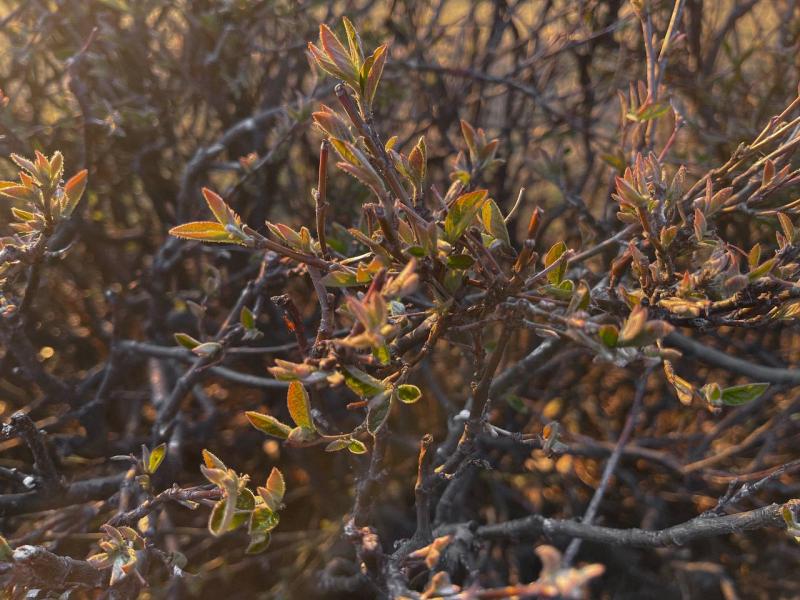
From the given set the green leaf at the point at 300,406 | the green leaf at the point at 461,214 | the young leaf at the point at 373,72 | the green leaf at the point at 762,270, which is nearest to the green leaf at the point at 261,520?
the green leaf at the point at 300,406

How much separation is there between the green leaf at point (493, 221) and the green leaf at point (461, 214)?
0.28 ft

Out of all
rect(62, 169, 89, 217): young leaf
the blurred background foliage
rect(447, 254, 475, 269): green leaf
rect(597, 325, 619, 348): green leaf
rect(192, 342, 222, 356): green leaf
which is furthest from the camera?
the blurred background foliage

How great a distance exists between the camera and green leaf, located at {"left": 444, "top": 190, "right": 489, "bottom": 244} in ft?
2.39

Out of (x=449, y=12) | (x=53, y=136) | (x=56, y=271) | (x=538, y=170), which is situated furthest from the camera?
(x=449, y=12)

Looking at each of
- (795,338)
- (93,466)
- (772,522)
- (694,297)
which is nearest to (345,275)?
(694,297)

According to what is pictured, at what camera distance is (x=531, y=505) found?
1982 millimetres

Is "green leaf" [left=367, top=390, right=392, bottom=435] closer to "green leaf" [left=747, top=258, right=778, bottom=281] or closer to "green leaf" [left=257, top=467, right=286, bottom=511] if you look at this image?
"green leaf" [left=257, top=467, right=286, bottom=511]

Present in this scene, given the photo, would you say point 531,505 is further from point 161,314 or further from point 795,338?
point 161,314

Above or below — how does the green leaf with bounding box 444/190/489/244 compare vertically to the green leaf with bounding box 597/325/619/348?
above

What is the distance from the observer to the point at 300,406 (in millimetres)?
770

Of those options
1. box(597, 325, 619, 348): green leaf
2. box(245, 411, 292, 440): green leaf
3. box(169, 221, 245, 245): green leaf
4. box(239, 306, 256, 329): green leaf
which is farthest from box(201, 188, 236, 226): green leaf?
box(597, 325, 619, 348): green leaf

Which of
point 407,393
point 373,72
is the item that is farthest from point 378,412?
point 373,72

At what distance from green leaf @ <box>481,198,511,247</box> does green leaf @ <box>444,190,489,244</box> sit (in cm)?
9

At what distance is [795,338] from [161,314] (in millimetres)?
2041
